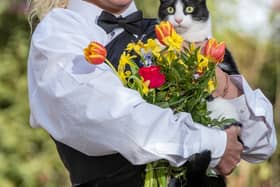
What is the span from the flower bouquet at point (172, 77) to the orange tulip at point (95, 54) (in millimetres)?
81

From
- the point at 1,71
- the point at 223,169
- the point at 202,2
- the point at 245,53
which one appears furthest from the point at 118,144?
the point at 245,53

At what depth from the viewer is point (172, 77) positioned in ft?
8.79

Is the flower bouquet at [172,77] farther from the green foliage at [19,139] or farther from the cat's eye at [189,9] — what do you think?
the green foliage at [19,139]

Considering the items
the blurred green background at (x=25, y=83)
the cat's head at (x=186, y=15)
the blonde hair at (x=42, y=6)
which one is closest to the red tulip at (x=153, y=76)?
the cat's head at (x=186, y=15)

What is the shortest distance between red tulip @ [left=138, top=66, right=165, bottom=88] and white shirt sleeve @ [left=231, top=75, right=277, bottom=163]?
0.99ft

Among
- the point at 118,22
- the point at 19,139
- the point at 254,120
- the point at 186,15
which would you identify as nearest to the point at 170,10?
the point at 186,15

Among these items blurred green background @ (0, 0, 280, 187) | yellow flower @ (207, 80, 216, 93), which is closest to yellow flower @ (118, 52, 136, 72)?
yellow flower @ (207, 80, 216, 93)

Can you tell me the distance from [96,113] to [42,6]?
24.7 inches

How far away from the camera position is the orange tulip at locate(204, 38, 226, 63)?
8.93 feet

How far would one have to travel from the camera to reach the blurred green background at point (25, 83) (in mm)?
5762

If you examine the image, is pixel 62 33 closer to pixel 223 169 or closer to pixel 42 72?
pixel 42 72

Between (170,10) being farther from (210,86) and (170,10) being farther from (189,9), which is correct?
(210,86)

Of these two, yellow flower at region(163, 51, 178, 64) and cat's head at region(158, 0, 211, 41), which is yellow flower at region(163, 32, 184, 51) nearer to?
yellow flower at region(163, 51, 178, 64)

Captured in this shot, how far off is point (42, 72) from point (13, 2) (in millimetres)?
3416
